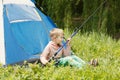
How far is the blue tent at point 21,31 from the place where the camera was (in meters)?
5.96

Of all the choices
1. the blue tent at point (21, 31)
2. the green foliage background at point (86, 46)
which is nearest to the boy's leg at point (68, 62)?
the green foliage background at point (86, 46)

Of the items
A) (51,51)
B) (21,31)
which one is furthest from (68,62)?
(21,31)

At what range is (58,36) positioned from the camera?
5348 millimetres

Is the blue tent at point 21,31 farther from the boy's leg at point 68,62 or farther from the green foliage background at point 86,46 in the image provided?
the boy's leg at point 68,62

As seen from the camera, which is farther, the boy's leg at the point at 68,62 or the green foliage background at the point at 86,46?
the boy's leg at the point at 68,62

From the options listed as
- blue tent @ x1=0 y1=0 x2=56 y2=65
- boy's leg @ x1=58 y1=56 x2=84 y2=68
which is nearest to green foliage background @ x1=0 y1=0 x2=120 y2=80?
boy's leg @ x1=58 y1=56 x2=84 y2=68

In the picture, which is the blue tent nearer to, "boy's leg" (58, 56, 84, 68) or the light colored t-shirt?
the light colored t-shirt

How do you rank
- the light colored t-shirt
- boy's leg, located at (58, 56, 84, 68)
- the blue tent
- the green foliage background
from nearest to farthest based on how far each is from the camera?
the green foliage background < boy's leg, located at (58, 56, 84, 68) < the light colored t-shirt < the blue tent

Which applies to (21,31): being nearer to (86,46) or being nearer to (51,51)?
(51,51)

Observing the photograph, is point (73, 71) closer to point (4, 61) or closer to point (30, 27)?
point (4, 61)

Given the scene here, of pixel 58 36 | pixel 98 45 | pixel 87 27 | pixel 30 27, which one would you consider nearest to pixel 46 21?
pixel 30 27

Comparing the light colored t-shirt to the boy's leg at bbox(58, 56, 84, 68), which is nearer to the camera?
the boy's leg at bbox(58, 56, 84, 68)

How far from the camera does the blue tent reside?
596cm

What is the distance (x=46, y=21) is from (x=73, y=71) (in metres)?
3.36
